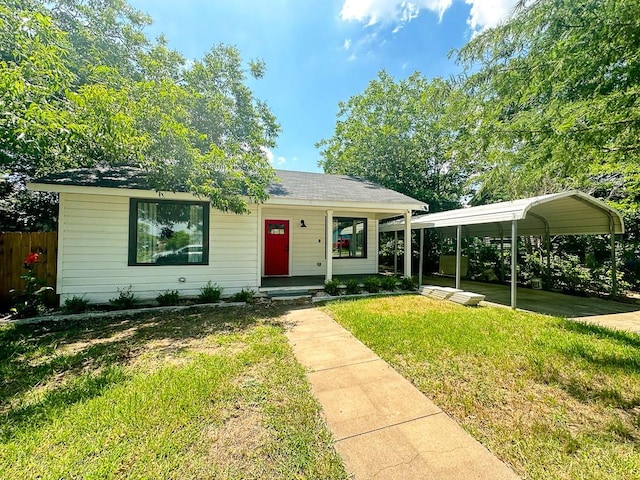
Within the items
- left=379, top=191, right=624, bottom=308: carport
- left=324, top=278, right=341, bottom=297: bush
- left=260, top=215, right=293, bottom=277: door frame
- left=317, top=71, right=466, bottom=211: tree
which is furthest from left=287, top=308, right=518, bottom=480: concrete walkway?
left=317, top=71, right=466, bottom=211: tree

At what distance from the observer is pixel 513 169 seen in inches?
160

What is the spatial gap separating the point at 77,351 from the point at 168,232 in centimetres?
347

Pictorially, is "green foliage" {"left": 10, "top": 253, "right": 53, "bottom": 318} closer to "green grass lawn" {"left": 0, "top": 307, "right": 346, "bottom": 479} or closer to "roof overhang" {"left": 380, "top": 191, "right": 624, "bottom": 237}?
"green grass lawn" {"left": 0, "top": 307, "right": 346, "bottom": 479}

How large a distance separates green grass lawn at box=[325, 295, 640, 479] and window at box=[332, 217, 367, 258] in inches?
207

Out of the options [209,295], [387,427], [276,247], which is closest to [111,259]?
[209,295]

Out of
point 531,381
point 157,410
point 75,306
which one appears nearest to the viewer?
point 157,410

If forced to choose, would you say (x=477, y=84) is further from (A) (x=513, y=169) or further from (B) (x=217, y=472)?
(B) (x=217, y=472)

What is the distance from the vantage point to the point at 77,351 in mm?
3906

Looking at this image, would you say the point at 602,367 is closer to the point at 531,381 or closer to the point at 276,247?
the point at 531,381

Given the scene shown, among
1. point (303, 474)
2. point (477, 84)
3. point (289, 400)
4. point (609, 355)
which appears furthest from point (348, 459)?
point (477, 84)

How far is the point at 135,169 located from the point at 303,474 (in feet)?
27.9

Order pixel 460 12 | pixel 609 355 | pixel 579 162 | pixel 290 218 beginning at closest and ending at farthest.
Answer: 1. pixel 579 162
2. pixel 609 355
3. pixel 460 12
4. pixel 290 218

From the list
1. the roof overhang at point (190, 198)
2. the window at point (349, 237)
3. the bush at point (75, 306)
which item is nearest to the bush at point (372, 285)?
the roof overhang at point (190, 198)

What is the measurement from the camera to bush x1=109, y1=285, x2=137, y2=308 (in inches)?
240
